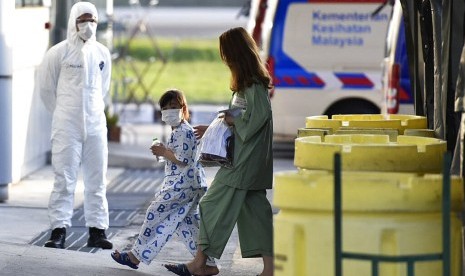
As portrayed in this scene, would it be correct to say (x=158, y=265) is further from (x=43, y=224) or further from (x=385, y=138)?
(x=385, y=138)

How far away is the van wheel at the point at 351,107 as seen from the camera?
15.9m

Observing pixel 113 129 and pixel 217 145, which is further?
pixel 113 129

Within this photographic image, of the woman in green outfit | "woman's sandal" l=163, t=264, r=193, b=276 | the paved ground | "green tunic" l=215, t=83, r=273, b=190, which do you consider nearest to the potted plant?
the paved ground

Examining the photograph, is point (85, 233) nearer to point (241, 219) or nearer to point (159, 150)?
point (159, 150)

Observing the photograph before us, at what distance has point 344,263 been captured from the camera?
18.4 ft

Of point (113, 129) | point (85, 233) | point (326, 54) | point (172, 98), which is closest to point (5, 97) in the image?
point (85, 233)

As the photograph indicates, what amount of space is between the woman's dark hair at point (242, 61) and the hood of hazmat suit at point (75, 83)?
1875 millimetres

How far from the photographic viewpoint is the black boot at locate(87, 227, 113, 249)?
9859 millimetres

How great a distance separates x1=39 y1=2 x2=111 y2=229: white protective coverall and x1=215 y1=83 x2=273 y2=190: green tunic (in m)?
1.83

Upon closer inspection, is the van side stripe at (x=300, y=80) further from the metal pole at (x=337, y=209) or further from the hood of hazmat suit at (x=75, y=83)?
the metal pole at (x=337, y=209)

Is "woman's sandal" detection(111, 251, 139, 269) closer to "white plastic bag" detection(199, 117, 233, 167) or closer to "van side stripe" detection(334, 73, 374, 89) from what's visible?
"white plastic bag" detection(199, 117, 233, 167)

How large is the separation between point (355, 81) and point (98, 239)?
6641 millimetres

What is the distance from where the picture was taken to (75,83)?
977cm

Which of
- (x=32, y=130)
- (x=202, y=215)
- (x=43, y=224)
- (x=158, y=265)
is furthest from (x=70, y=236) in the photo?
(x=32, y=130)
